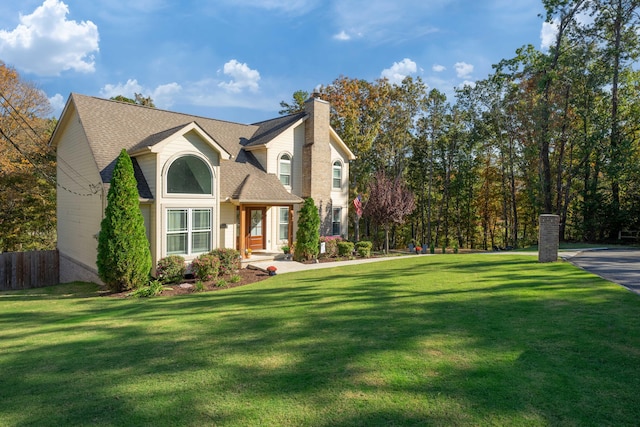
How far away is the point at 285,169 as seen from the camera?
65.5 ft

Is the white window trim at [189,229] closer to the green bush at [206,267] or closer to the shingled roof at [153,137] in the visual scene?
the green bush at [206,267]

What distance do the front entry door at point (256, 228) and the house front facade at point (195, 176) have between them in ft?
0.17

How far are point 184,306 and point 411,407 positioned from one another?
6.77 meters

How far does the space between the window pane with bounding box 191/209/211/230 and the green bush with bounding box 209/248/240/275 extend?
1153mm

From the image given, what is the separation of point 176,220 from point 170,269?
188cm

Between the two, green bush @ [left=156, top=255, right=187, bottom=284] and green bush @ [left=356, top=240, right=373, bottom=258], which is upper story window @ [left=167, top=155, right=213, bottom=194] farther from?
green bush @ [left=356, top=240, right=373, bottom=258]

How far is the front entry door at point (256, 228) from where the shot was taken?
60.2 ft

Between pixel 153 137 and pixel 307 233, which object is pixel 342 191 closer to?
pixel 307 233

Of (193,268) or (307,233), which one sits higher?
(307,233)

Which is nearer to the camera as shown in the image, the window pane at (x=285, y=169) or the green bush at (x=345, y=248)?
the green bush at (x=345, y=248)

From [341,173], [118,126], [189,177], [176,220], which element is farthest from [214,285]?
[341,173]

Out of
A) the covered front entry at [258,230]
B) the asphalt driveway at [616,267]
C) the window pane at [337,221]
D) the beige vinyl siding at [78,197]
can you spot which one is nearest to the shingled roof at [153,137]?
the beige vinyl siding at [78,197]

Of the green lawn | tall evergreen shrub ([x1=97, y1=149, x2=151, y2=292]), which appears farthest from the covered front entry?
the green lawn

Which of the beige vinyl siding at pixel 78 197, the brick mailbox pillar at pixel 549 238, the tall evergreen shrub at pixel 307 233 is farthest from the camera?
the tall evergreen shrub at pixel 307 233
